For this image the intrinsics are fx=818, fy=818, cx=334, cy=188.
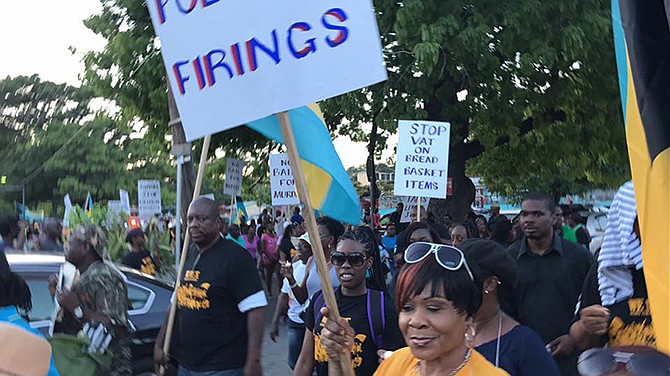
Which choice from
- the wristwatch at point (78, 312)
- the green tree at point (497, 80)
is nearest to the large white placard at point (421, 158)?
the green tree at point (497, 80)

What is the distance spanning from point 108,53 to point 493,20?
7639 mm

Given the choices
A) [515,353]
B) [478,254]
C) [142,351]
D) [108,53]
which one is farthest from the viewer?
[108,53]

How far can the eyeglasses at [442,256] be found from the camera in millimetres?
2588

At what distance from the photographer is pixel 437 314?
98.4 inches

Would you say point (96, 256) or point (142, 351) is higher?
point (96, 256)

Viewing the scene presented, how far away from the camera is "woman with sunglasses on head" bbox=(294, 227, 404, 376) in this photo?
13.1ft

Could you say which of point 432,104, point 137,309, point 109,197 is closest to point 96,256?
point 137,309

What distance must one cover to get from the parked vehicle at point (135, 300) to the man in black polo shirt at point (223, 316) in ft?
6.84

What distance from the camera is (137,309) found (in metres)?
7.09

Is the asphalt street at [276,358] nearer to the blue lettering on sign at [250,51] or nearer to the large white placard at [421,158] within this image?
the large white placard at [421,158]

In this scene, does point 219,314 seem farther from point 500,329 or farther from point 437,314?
point 437,314

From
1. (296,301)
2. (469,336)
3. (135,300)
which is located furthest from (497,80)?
(469,336)

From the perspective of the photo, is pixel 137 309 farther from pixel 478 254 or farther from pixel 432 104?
pixel 432 104

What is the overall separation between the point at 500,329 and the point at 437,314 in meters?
0.68
